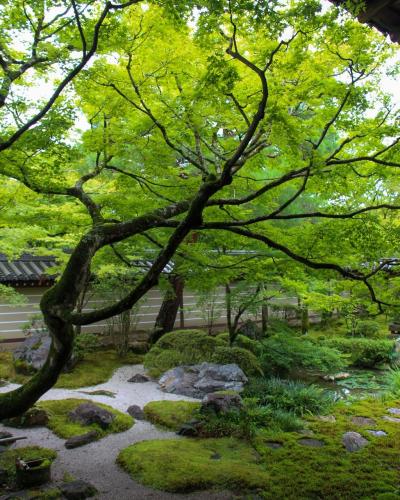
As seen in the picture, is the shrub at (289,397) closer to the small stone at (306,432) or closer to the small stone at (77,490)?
the small stone at (306,432)

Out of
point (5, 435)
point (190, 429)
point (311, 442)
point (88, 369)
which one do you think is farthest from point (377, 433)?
point (88, 369)

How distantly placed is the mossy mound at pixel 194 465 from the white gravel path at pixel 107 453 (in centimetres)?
16

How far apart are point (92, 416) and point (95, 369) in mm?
4348

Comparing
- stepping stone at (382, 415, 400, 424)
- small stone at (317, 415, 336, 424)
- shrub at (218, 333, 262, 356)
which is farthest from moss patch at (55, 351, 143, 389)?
stepping stone at (382, 415, 400, 424)

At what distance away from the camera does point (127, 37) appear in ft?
19.1

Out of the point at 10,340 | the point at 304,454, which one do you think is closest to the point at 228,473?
the point at 304,454

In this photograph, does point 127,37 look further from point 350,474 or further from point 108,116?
point 350,474

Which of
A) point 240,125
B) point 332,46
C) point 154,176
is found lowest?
point 154,176

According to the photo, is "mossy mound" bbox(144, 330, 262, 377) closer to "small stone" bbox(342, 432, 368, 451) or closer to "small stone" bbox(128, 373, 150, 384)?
"small stone" bbox(128, 373, 150, 384)

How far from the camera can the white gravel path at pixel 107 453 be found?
5.67 m

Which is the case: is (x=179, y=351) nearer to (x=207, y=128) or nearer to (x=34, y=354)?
(x=34, y=354)

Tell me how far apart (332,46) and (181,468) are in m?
5.93

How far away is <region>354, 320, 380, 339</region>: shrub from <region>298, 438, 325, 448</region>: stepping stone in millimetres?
10097

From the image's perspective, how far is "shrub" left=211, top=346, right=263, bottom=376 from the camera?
456 inches
